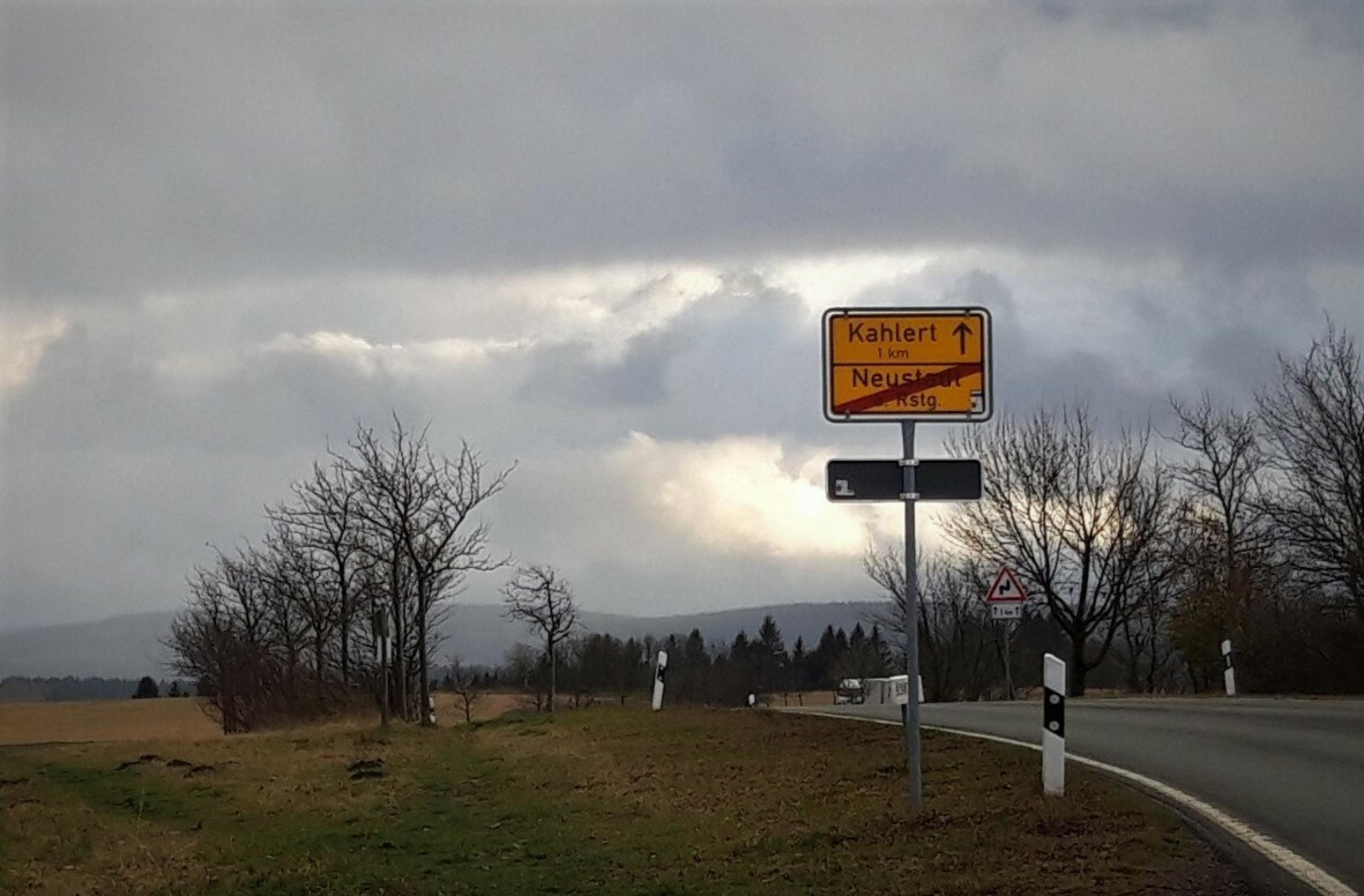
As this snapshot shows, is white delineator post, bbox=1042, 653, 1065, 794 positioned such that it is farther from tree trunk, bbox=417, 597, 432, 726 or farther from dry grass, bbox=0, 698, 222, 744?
tree trunk, bbox=417, 597, 432, 726

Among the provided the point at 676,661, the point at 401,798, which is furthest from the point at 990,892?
the point at 676,661

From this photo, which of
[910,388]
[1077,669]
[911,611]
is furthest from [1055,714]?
[1077,669]

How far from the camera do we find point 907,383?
419 inches

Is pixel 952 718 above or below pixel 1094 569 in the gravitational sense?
below

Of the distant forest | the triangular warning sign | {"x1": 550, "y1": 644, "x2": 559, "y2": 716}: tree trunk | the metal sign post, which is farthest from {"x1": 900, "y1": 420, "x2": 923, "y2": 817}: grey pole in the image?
the distant forest

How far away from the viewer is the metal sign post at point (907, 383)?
10.6 meters

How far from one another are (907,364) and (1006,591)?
8.44 metres

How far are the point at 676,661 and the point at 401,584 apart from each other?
154ft

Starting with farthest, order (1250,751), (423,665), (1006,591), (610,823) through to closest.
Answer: (423,665), (1006,591), (1250,751), (610,823)

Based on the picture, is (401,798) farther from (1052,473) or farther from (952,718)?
(1052,473)

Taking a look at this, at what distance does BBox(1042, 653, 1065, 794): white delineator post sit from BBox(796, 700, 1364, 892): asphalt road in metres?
1.10

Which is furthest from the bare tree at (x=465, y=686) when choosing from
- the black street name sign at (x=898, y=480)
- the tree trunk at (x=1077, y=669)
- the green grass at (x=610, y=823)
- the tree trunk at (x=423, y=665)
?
the black street name sign at (x=898, y=480)

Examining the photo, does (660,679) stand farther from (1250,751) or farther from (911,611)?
(911,611)

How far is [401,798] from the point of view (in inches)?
634
